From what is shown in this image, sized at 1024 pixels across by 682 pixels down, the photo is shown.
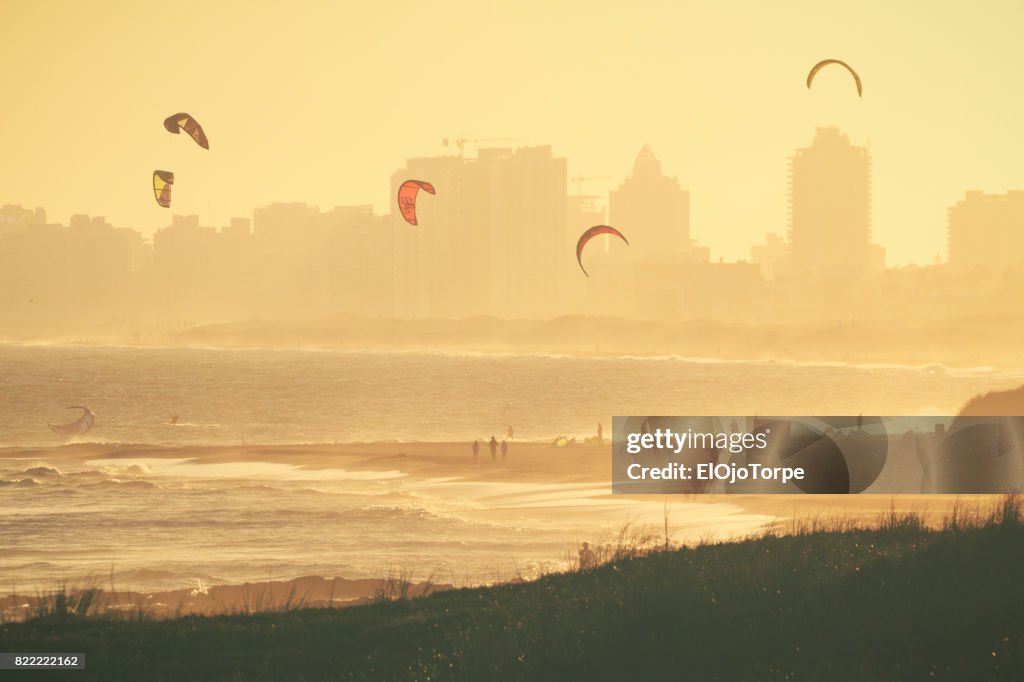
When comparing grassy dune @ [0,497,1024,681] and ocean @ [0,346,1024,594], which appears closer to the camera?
grassy dune @ [0,497,1024,681]

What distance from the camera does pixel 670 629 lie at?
1051 centimetres

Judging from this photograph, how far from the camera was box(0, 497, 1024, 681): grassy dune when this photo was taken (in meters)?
9.77

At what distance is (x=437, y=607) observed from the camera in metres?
12.4

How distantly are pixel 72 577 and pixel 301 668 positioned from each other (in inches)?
488

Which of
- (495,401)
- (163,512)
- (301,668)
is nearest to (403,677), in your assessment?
(301,668)

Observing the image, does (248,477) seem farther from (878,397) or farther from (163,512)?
(878,397)

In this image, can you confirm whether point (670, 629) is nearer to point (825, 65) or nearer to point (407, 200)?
point (825, 65)

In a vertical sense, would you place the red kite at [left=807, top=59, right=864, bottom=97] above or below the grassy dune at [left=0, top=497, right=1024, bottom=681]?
above

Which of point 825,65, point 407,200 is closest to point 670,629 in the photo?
point 825,65

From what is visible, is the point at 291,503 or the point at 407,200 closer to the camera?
the point at 291,503

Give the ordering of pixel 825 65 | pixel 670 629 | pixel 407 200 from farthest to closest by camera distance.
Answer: pixel 407 200 → pixel 825 65 → pixel 670 629

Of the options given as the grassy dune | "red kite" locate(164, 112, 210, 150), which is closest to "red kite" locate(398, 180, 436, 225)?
"red kite" locate(164, 112, 210, 150)

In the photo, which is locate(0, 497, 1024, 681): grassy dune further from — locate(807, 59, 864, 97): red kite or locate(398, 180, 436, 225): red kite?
locate(398, 180, 436, 225): red kite

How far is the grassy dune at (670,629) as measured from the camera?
32.0ft
